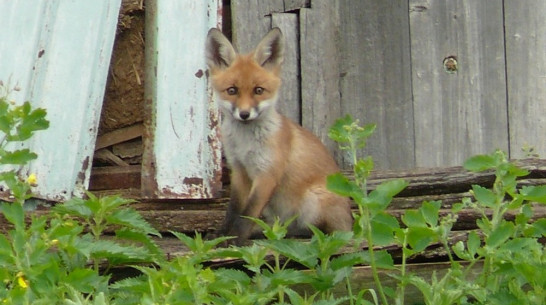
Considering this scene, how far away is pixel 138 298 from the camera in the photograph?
396 cm

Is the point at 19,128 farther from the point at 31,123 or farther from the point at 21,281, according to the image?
the point at 21,281

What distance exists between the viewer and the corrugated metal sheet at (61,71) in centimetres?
625

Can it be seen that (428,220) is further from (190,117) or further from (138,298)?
(190,117)

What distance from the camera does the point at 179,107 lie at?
260 inches

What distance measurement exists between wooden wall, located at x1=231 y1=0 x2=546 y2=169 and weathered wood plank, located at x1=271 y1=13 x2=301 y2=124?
8 cm

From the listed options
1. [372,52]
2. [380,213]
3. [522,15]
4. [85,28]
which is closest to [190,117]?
[85,28]

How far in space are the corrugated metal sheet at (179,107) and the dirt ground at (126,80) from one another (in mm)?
187

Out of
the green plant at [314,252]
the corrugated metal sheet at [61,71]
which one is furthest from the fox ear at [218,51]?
the green plant at [314,252]

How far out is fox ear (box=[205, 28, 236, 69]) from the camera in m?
6.28

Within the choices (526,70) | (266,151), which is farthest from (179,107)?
(526,70)

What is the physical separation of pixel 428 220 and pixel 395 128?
11.0 ft

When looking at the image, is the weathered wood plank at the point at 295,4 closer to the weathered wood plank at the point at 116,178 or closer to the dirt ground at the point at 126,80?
the dirt ground at the point at 126,80

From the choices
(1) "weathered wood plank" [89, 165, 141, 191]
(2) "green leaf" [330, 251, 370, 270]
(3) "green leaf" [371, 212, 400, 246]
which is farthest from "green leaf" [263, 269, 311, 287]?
(1) "weathered wood plank" [89, 165, 141, 191]

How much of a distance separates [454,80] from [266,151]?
1.71 meters
